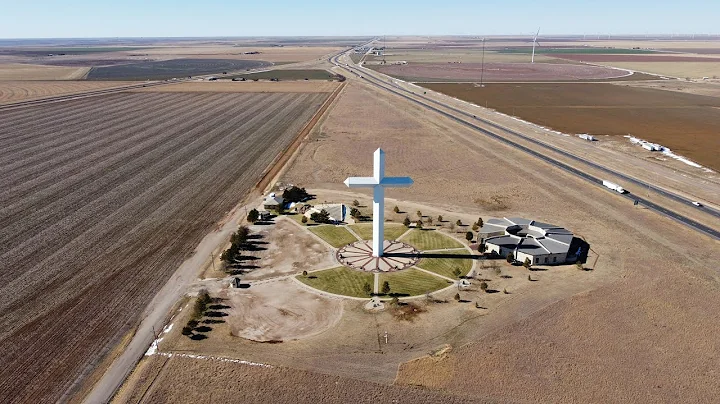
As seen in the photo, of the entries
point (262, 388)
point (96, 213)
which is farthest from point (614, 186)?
point (96, 213)

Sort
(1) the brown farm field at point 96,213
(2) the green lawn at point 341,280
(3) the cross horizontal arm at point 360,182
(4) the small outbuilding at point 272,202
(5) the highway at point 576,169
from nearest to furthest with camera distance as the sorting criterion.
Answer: (1) the brown farm field at point 96,213 < (2) the green lawn at point 341,280 < (3) the cross horizontal arm at point 360,182 < (5) the highway at point 576,169 < (4) the small outbuilding at point 272,202

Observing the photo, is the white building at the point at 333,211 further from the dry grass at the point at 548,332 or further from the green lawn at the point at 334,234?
the dry grass at the point at 548,332

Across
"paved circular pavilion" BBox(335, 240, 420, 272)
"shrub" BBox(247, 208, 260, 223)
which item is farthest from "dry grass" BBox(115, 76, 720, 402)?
"shrub" BBox(247, 208, 260, 223)

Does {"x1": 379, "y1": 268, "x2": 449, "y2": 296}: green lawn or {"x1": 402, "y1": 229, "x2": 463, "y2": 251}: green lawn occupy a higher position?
{"x1": 402, "y1": 229, "x2": 463, "y2": 251}: green lawn

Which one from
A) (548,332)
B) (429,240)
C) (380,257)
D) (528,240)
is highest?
(528,240)

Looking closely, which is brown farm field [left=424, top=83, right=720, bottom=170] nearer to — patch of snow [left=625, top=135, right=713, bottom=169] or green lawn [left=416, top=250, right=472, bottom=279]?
patch of snow [left=625, top=135, right=713, bottom=169]

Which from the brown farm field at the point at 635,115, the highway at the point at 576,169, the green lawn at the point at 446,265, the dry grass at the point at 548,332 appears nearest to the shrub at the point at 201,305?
the dry grass at the point at 548,332

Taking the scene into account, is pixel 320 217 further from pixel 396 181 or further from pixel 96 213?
pixel 96 213
